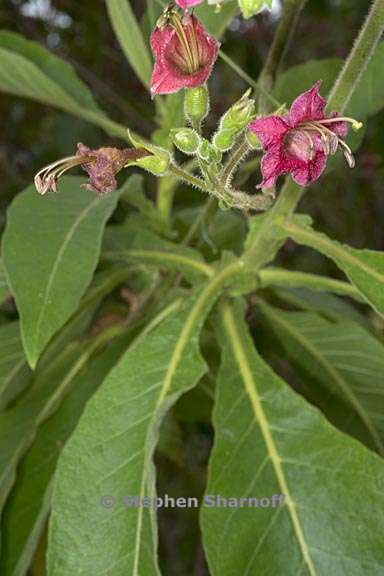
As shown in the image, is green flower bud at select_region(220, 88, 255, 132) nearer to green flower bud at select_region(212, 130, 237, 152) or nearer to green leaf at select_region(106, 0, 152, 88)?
green flower bud at select_region(212, 130, 237, 152)

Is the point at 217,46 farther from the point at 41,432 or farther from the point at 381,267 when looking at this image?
the point at 41,432

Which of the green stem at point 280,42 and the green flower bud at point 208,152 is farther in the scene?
the green stem at point 280,42

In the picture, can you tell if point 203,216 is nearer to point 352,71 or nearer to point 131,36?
point 131,36

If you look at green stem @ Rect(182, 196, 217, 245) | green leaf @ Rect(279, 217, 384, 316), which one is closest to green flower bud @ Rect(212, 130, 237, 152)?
green leaf @ Rect(279, 217, 384, 316)

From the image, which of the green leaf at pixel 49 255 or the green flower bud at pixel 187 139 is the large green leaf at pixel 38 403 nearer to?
the green leaf at pixel 49 255

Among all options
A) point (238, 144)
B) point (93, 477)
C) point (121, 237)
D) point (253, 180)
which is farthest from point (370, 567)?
point (253, 180)

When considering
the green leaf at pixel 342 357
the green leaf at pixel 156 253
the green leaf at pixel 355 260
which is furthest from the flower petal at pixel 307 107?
the green leaf at pixel 342 357
